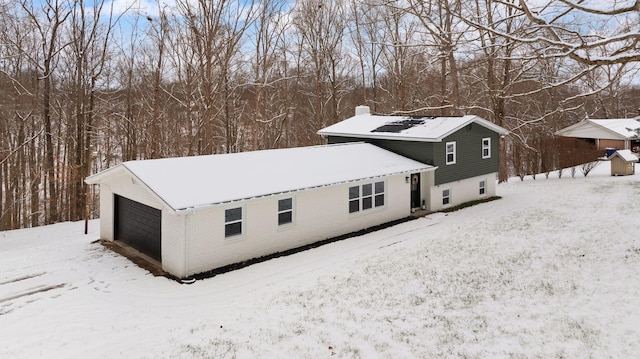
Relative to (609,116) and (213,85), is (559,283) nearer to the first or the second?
(213,85)

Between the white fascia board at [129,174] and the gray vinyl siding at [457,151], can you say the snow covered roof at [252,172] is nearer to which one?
the white fascia board at [129,174]

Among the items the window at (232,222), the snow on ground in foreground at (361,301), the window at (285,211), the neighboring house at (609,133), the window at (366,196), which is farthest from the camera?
the neighboring house at (609,133)

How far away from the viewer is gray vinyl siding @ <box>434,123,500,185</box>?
727 inches

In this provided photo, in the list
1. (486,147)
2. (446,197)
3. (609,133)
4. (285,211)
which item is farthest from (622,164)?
(285,211)

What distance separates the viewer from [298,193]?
42.7ft

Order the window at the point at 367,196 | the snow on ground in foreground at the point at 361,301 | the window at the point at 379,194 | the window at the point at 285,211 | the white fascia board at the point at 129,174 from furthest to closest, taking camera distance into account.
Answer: the window at the point at 379,194 → the window at the point at 367,196 → the window at the point at 285,211 → the white fascia board at the point at 129,174 → the snow on ground in foreground at the point at 361,301

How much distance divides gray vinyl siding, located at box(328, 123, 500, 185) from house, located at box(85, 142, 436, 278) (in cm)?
187

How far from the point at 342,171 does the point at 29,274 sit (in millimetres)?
10148

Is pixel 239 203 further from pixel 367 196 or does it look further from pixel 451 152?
pixel 451 152

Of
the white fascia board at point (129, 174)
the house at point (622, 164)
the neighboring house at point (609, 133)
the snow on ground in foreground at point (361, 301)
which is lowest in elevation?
the snow on ground in foreground at point (361, 301)

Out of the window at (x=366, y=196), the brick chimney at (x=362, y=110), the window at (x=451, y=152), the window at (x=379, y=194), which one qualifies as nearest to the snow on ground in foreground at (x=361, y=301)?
the window at (x=366, y=196)

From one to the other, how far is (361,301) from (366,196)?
730 cm

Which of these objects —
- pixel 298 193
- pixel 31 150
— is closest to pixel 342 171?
pixel 298 193

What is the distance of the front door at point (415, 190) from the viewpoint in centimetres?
1842
